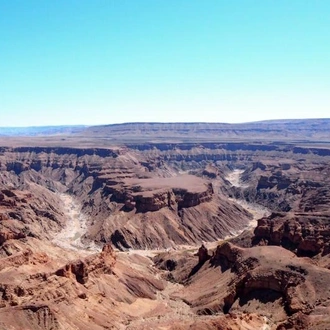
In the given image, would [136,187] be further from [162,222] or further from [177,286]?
[177,286]

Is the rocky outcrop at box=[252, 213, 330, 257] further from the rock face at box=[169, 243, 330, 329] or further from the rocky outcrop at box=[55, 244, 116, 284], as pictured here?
the rocky outcrop at box=[55, 244, 116, 284]

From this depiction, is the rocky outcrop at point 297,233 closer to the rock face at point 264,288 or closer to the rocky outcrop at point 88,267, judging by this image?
the rock face at point 264,288

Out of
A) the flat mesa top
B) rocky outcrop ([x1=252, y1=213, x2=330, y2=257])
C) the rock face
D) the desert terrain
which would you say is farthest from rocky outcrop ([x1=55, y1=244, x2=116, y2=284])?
the flat mesa top

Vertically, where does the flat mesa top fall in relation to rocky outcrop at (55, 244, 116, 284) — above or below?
above

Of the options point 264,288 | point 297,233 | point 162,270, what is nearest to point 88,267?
point 162,270

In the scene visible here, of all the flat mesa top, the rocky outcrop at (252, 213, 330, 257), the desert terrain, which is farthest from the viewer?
the flat mesa top

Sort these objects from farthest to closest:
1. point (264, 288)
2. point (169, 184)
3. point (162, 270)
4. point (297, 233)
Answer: point (169, 184), point (162, 270), point (297, 233), point (264, 288)

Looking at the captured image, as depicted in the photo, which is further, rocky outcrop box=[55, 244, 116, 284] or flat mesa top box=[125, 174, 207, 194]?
flat mesa top box=[125, 174, 207, 194]

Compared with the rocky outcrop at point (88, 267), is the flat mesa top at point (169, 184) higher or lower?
higher

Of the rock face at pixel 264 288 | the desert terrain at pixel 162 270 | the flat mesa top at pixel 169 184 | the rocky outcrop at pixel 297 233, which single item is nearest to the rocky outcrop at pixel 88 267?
the desert terrain at pixel 162 270

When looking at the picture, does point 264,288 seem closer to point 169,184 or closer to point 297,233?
point 297,233

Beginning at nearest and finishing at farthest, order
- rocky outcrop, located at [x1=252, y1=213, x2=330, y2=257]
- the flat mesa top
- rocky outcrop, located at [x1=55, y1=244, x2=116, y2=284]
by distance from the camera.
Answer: rocky outcrop, located at [x1=55, y1=244, x2=116, y2=284] → rocky outcrop, located at [x1=252, y1=213, x2=330, y2=257] → the flat mesa top

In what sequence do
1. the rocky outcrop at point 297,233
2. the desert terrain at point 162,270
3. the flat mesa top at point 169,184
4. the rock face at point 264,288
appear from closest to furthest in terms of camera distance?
the desert terrain at point 162,270
the rock face at point 264,288
the rocky outcrop at point 297,233
the flat mesa top at point 169,184
